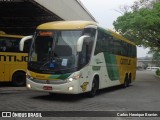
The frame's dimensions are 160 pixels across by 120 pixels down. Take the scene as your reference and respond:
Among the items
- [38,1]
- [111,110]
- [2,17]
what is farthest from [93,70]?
[2,17]

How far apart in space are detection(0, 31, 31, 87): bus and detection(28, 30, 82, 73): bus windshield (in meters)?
5.70

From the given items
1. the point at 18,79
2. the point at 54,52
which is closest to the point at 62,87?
the point at 54,52

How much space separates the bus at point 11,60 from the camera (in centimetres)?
2062

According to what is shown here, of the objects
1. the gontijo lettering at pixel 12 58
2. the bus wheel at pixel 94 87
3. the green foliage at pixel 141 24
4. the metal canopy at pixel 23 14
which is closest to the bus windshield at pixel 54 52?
the bus wheel at pixel 94 87

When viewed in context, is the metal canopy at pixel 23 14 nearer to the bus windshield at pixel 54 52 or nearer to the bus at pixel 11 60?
the bus at pixel 11 60

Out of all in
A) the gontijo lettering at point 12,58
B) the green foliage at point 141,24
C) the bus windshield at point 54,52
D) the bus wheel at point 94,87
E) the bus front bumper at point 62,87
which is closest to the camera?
the bus front bumper at point 62,87

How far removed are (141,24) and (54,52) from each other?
20.9 meters

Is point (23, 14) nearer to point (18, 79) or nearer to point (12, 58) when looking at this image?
point (12, 58)

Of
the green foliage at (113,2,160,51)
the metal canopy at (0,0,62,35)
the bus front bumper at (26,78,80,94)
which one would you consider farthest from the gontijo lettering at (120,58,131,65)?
the green foliage at (113,2,160,51)

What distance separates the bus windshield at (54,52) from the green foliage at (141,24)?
1950cm

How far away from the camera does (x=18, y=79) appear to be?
2194 centimetres

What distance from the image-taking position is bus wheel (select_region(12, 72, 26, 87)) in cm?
2161

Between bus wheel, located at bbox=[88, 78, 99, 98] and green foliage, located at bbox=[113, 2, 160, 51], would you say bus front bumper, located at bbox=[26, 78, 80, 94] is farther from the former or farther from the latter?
green foliage, located at bbox=[113, 2, 160, 51]

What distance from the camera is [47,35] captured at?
49.7 feet
